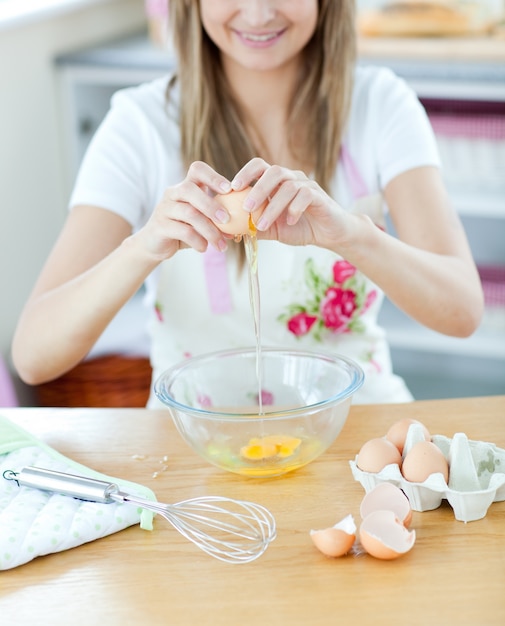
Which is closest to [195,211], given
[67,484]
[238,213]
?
[238,213]

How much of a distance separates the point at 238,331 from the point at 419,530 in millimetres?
667

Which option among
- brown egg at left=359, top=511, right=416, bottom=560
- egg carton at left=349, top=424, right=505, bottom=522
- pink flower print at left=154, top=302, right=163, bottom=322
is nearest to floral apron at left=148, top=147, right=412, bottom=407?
pink flower print at left=154, top=302, right=163, bottom=322

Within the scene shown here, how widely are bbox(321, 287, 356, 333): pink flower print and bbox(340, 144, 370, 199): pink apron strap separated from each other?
16 centimetres

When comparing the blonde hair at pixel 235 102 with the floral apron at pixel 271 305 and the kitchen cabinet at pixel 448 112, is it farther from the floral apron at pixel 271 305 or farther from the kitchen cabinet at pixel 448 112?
the kitchen cabinet at pixel 448 112

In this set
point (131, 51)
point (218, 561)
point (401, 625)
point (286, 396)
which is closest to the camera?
point (401, 625)

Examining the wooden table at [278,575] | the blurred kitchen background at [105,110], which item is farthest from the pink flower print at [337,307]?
the blurred kitchen background at [105,110]

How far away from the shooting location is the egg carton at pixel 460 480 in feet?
3.11

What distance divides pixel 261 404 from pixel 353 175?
2.07 feet

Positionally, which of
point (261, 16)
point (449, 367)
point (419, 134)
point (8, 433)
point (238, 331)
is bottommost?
point (449, 367)

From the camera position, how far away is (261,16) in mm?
1450

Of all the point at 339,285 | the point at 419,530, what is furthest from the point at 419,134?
the point at 419,530

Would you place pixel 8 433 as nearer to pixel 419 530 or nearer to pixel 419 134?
pixel 419 530

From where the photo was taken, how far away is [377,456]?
1005 millimetres

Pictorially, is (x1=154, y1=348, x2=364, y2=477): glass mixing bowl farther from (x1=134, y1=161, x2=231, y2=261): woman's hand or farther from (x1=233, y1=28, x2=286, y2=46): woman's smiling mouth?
(x1=233, y1=28, x2=286, y2=46): woman's smiling mouth
